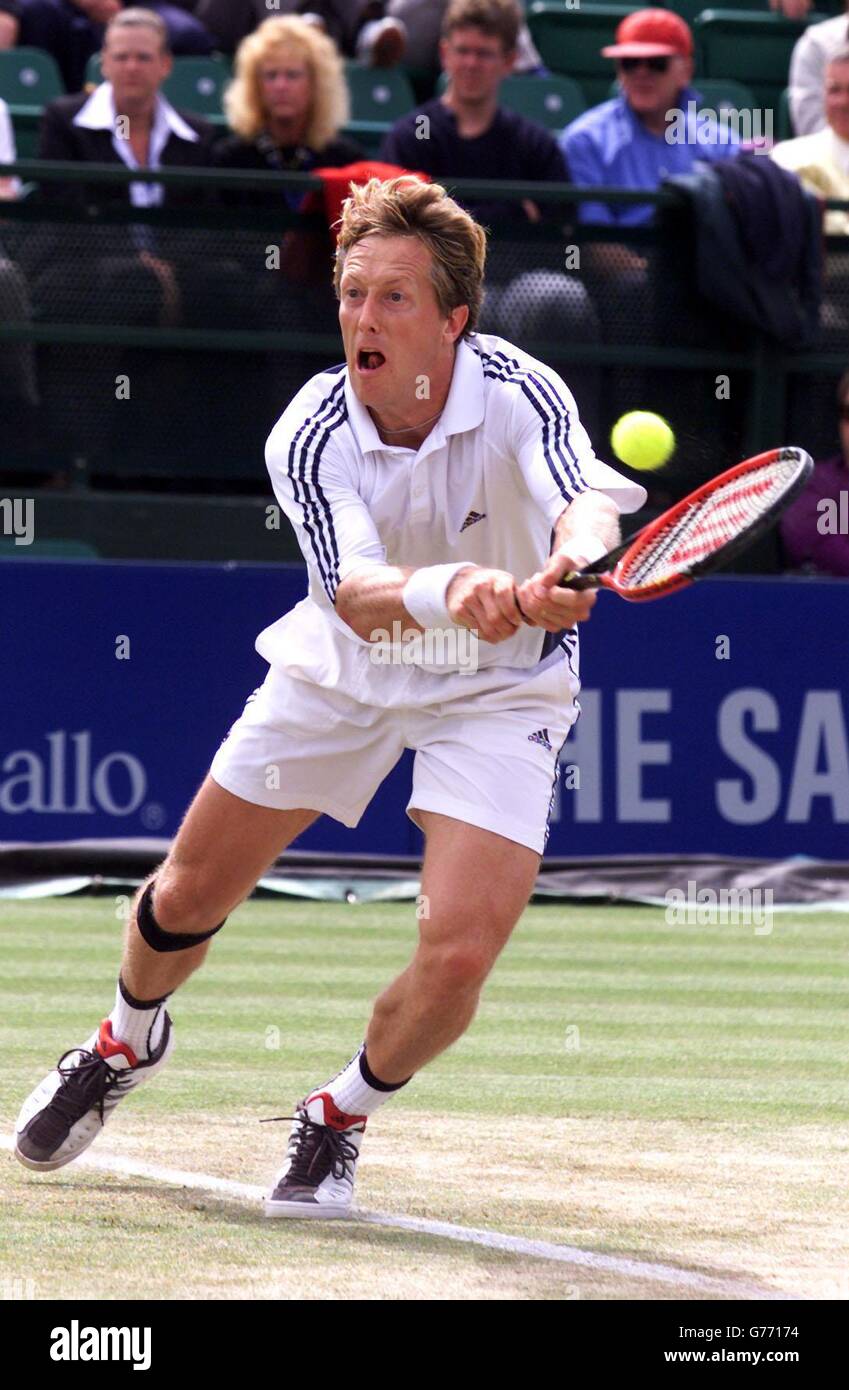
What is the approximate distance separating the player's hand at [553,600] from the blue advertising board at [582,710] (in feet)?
17.6

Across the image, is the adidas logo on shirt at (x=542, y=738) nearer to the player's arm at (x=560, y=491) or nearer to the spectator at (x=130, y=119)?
the player's arm at (x=560, y=491)

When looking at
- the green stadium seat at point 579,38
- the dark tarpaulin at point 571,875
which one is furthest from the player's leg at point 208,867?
the green stadium seat at point 579,38

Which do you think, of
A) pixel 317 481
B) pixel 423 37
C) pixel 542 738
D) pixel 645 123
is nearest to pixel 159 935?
pixel 542 738

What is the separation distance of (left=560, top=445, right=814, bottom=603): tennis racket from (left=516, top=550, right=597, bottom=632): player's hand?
0.03 meters

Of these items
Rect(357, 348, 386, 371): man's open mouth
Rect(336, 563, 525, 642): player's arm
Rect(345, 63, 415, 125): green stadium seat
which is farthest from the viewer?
Rect(345, 63, 415, 125): green stadium seat

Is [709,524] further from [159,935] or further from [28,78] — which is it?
[28,78]

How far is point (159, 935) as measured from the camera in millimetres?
4688

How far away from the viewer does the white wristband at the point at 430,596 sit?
4.09 metres

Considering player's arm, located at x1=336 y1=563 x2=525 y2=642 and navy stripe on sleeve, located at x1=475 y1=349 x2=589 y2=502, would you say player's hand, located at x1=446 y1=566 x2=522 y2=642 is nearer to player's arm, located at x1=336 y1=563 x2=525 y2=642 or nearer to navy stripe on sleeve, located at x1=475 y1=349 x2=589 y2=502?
player's arm, located at x1=336 y1=563 x2=525 y2=642

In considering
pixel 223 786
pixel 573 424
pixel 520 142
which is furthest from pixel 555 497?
pixel 520 142

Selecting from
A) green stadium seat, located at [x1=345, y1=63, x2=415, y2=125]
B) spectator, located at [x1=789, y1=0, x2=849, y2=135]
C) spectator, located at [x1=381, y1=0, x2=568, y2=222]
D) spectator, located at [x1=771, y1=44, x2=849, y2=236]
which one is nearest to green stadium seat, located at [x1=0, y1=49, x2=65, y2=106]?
green stadium seat, located at [x1=345, y1=63, x2=415, y2=125]

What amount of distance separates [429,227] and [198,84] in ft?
24.5

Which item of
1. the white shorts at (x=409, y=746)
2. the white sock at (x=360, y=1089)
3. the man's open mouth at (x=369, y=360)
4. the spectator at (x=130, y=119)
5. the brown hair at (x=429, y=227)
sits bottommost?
the white sock at (x=360, y=1089)

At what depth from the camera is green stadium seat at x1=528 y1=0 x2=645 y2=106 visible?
12.4 meters
